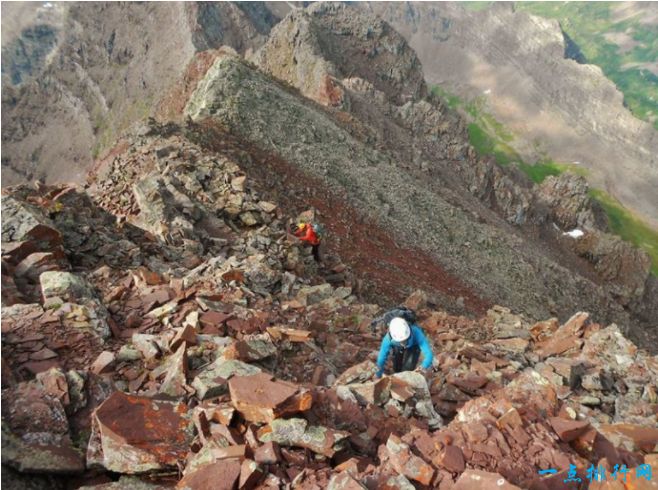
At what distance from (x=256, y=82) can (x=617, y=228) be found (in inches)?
4383

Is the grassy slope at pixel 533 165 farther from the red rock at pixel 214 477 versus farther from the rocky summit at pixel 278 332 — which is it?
the red rock at pixel 214 477

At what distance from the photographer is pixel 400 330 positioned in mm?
10258

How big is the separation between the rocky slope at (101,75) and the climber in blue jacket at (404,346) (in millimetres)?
100612

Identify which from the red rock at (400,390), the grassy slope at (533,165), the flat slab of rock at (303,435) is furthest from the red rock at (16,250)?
the grassy slope at (533,165)

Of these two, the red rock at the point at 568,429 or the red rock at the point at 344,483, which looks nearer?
the red rock at the point at 344,483

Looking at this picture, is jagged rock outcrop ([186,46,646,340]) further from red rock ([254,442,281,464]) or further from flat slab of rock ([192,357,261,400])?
red rock ([254,442,281,464])

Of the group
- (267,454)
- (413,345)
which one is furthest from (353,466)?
(413,345)

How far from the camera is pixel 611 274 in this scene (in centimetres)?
5634

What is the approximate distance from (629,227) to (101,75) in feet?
449

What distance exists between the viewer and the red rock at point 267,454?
20.9 ft

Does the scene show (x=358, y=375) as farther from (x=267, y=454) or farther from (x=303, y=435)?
(x=267, y=454)

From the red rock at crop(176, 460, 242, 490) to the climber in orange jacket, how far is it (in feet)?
44.2

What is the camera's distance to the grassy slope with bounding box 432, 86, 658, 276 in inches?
4515

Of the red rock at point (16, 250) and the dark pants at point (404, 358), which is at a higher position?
the red rock at point (16, 250)
